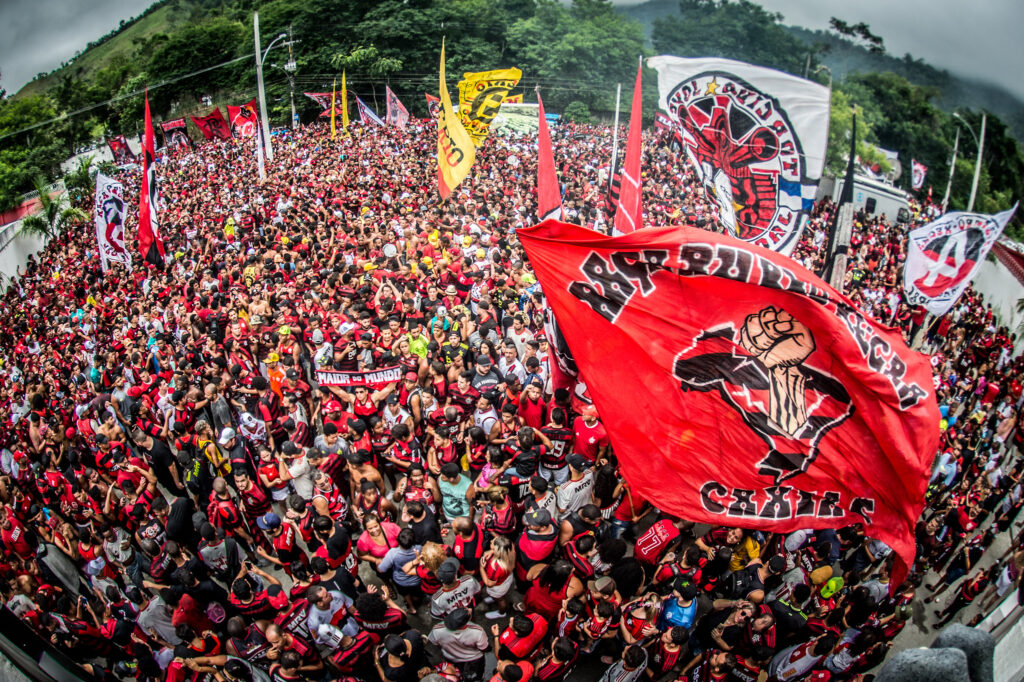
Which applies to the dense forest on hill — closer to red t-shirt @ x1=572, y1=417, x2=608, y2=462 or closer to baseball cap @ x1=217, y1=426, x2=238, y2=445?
baseball cap @ x1=217, y1=426, x2=238, y2=445

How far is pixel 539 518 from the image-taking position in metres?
4.29

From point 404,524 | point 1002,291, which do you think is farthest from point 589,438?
point 1002,291

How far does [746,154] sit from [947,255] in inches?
200

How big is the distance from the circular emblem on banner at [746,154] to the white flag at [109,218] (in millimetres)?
10927

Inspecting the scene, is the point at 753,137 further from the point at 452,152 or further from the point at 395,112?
the point at 395,112

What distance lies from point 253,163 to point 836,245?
24572mm

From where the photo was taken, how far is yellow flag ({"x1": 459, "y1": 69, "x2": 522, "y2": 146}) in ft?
36.8

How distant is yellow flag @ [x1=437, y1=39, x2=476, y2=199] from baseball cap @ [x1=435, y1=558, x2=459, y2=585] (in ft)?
23.5

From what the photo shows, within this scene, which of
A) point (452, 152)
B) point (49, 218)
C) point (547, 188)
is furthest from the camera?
point (49, 218)

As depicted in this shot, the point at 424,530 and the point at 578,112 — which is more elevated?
the point at 424,530

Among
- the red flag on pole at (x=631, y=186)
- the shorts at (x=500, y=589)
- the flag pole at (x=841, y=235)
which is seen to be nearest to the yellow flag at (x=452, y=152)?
the red flag on pole at (x=631, y=186)

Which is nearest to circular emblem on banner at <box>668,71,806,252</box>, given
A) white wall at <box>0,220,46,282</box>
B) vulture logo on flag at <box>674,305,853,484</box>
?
vulture logo on flag at <box>674,305,853,484</box>

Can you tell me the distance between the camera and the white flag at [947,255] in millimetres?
8039

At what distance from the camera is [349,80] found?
135 ft
